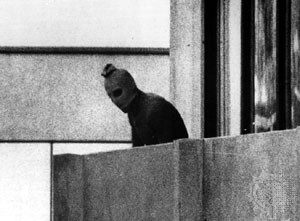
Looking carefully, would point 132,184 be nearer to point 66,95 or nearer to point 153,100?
point 153,100

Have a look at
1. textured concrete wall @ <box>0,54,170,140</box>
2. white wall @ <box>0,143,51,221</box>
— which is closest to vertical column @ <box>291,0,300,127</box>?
textured concrete wall @ <box>0,54,170,140</box>

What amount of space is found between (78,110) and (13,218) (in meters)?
0.93

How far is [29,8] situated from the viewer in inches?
225

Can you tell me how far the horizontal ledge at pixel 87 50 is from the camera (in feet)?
18.3

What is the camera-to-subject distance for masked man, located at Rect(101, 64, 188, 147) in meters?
3.72

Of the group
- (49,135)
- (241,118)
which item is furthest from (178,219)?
(49,135)

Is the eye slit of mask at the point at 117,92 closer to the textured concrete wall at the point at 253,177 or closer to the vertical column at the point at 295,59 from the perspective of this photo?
the vertical column at the point at 295,59

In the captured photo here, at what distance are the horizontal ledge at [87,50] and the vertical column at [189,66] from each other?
256 mm

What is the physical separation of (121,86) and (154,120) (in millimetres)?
286

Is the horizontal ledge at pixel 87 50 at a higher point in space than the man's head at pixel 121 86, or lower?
higher

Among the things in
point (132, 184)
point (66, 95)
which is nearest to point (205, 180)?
point (132, 184)

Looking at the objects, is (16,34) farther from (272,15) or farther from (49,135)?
(272,15)

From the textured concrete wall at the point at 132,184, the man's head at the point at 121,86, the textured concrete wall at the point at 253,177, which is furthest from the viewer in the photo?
the man's head at the point at 121,86

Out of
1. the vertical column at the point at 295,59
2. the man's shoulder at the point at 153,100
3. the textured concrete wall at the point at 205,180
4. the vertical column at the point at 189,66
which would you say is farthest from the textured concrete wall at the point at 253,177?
the vertical column at the point at 189,66
